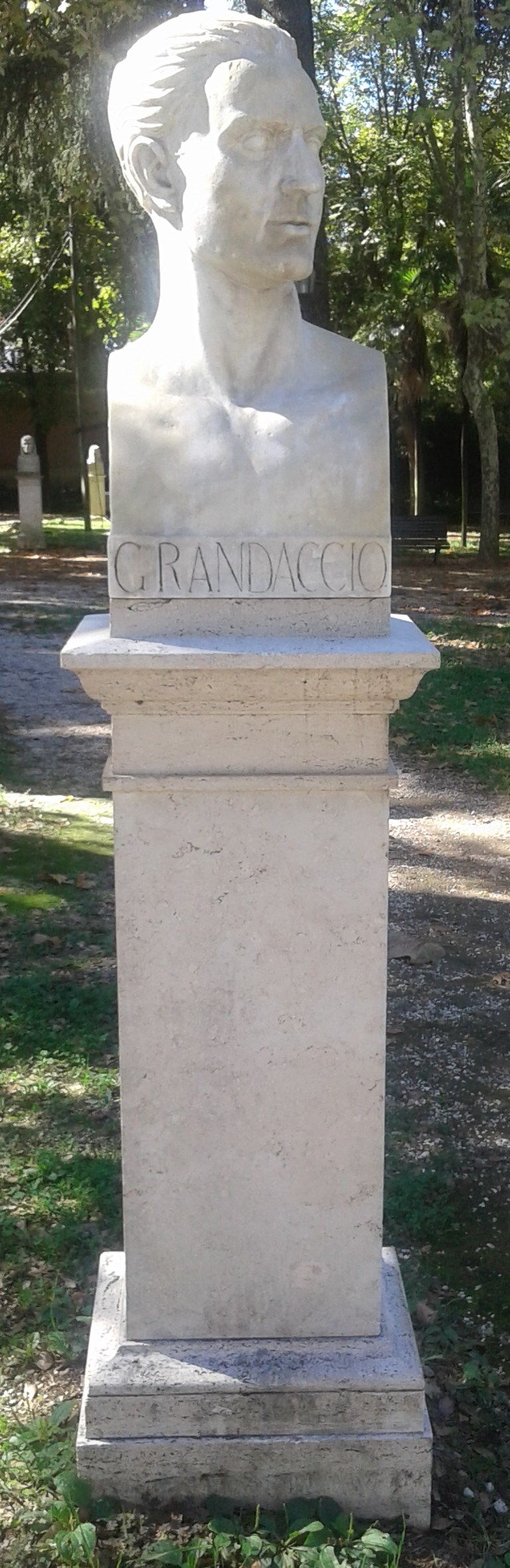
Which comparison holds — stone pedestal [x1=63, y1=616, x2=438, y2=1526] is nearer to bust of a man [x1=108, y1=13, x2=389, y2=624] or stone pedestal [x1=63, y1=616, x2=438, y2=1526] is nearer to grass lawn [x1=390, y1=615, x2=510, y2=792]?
bust of a man [x1=108, y1=13, x2=389, y2=624]

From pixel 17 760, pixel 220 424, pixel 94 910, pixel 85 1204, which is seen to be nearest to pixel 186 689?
pixel 220 424

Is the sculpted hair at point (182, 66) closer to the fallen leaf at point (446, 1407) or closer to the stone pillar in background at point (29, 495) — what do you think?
the fallen leaf at point (446, 1407)

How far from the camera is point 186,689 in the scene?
2387 mm

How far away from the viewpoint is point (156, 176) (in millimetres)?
2398

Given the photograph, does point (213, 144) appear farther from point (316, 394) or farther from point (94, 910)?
point (94, 910)

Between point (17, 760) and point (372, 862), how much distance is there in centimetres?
570

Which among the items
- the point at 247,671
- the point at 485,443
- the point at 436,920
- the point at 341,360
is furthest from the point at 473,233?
the point at 247,671

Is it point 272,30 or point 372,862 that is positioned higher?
point 272,30

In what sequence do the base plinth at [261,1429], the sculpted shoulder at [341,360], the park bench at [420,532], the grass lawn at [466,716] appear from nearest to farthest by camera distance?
1. the sculpted shoulder at [341,360]
2. the base plinth at [261,1429]
3. the grass lawn at [466,716]
4. the park bench at [420,532]

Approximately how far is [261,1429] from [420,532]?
1665cm

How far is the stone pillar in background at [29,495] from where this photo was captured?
18.3 m

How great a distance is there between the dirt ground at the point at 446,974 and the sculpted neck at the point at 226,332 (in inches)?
85.1

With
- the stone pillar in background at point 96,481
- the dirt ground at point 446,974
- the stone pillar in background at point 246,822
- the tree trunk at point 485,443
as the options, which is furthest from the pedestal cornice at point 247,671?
the stone pillar in background at point 96,481

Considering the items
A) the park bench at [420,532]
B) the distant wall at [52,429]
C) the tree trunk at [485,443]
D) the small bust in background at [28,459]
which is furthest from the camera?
the distant wall at [52,429]
